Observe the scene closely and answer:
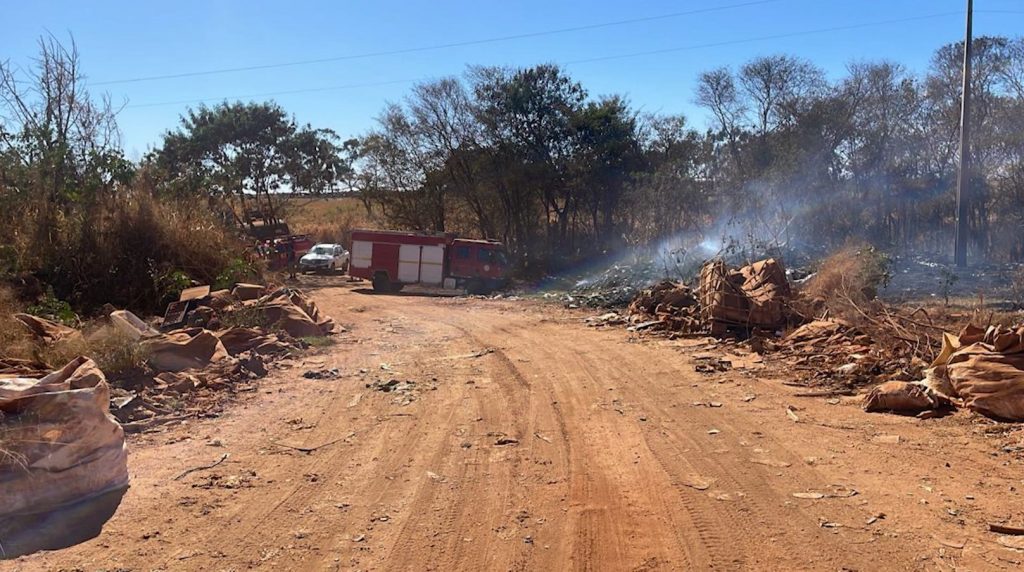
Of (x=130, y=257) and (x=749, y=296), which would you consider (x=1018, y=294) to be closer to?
(x=749, y=296)

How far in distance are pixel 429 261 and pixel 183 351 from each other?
19465mm

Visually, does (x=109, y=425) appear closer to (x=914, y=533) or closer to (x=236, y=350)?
(x=914, y=533)

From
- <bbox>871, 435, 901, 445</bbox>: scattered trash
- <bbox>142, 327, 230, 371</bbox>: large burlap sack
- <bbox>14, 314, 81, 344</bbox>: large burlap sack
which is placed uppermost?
<bbox>14, 314, 81, 344</bbox>: large burlap sack

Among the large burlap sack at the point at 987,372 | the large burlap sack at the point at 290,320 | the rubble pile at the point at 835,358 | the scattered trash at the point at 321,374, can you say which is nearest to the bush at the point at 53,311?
the large burlap sack at the point at 290,320

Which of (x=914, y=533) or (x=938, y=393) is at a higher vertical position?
(x=938, y=393)

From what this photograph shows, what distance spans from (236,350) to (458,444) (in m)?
5.91

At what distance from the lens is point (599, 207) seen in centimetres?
3562

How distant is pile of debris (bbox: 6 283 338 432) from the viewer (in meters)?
7.93

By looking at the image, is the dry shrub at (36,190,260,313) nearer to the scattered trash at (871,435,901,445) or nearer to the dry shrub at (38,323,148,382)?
the dry shrub at (38,323,148,382)

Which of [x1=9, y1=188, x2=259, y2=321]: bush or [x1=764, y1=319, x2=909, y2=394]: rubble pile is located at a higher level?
[x1=9, y1=188, x2=259, y2=321]: bush

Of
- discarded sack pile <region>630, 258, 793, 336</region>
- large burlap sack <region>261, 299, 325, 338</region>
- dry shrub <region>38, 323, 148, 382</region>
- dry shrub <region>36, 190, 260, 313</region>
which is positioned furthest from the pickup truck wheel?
dry shrub <region>38, 323, 148, 382</region>

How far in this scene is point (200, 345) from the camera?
10.1 m

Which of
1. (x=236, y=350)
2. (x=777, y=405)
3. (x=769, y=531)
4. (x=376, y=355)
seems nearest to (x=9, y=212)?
(x=236, y=350)

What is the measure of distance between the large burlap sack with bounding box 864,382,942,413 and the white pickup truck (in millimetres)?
31118
